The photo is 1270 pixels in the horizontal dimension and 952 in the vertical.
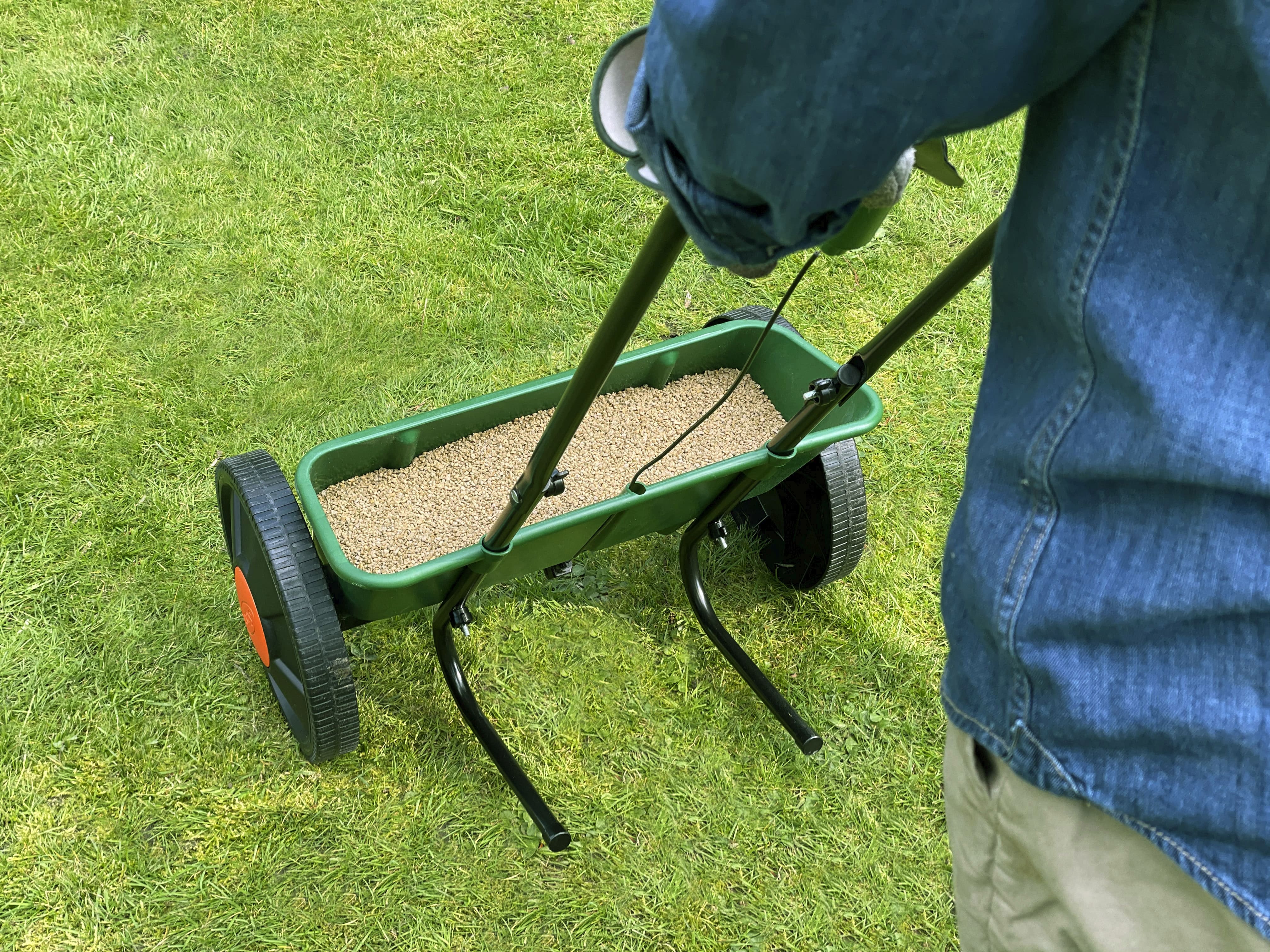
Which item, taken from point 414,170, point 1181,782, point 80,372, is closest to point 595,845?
point 1181,782

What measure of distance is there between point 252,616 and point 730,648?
2.85 feet

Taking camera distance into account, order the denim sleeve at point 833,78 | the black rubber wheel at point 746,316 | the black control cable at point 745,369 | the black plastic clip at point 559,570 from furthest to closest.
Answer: the black rubber wheel at point 746,316 < the black plastic clip at point 559,570 < the black control cable at point 745,369 < the denim sleeve at point 833,78

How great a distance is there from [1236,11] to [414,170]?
256 centimetres

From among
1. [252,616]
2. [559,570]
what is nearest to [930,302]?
[559,570]

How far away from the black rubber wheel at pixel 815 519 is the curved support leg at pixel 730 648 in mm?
174

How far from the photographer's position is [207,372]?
7.73 ft

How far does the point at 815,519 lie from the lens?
6.75 feet

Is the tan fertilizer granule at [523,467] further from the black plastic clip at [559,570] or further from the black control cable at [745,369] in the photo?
the black plastic clip at [559,570]

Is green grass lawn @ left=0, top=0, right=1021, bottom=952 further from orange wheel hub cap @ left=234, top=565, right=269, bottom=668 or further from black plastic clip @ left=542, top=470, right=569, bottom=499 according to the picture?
black plastic clip @ left=542, top=470, right=569, bottom=499

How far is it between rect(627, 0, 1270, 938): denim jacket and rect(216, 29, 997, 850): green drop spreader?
1.81 ft

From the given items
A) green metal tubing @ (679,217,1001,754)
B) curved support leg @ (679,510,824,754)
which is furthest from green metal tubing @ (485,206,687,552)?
curved support leg @ (679,510,824,754)

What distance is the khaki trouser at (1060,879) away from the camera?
68 cm

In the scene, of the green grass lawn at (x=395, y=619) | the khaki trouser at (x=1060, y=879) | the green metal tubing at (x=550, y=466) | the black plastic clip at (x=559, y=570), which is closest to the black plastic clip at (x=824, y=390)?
the green metal tubing at (x=550, y=466)

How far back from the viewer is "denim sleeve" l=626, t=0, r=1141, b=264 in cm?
52
